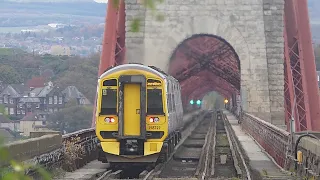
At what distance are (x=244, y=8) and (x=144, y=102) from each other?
25.5 metres

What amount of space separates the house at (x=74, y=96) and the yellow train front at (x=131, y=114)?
174ft

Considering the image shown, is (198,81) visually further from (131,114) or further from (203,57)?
(131,114)

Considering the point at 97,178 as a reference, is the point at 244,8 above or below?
above

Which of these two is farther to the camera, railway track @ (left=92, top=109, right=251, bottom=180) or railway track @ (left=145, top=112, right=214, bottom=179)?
railway track @ (left=145, top=112, right=214, bottom=179)

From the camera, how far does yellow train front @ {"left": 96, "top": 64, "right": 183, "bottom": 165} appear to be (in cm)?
1780

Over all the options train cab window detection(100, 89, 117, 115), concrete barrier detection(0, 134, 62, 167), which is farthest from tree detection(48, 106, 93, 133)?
concrete barrier detection(0, 134, 62, 167)

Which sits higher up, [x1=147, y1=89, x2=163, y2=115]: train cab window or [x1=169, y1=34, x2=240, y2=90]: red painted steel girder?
[x1=169, y1=34, x2=240, y2=90]: red painted steel girder

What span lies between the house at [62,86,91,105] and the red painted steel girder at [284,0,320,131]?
32301 millimetres

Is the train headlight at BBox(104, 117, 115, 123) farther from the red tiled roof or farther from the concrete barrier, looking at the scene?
the red tiled roof

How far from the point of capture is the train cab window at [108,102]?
1795 centimetres

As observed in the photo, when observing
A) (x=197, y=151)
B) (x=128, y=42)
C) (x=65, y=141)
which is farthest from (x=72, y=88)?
(x=65, y=141)

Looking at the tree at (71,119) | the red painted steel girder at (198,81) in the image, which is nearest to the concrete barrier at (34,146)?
the tree at (71,119)

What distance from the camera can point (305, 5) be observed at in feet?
135

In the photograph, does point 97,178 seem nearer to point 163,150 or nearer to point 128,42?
point 163,150
